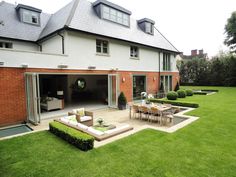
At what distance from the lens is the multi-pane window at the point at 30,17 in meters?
14.3

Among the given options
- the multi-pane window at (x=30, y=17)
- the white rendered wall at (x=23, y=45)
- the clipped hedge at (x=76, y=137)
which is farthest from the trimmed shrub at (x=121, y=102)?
the multi-pane window at (x=30, y=17)

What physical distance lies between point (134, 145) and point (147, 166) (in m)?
1.26

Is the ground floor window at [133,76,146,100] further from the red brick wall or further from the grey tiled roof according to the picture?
the grey tiled roof

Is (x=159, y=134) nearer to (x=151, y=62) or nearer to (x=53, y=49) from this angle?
(x=53, y=49)

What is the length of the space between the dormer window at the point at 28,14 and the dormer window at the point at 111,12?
221 inches

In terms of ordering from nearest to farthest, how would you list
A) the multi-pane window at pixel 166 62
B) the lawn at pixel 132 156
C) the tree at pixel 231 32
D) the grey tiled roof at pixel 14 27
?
the lawn at pixel 132 156, the grey tiled roof at pixel 14 27, the multi-pane window at pixel 166 62, the tree at pixel 231 32

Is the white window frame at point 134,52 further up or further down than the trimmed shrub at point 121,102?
further up

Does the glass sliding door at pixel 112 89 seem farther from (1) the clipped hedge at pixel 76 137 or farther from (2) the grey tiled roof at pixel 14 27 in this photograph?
(2) the grey tiled roof at pixel 14 27

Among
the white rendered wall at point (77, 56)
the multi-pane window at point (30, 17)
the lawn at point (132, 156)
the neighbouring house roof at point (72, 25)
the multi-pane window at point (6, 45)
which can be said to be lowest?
the lawn at point (132, 156)

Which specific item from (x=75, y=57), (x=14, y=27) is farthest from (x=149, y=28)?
(x=14, y=27)

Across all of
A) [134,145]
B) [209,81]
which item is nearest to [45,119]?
[134,145]

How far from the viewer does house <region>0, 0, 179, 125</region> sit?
8320 millimetres

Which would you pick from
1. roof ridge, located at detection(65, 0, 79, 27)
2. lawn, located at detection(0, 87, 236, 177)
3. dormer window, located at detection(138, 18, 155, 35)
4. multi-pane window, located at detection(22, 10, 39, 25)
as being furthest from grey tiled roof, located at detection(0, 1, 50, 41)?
dormer window, located at detection(138, 18, 155, 35)

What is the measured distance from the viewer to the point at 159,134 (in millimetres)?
6320
